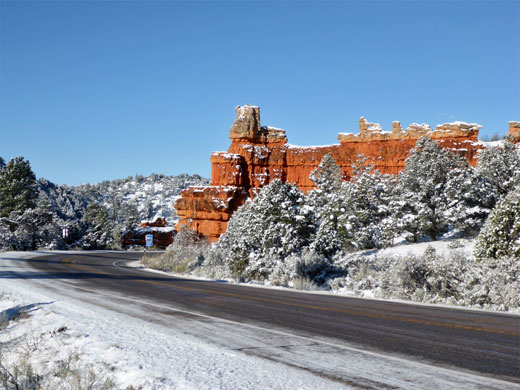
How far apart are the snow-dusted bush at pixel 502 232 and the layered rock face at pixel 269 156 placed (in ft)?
150

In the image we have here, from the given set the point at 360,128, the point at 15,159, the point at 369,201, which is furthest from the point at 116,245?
the point at 369,201

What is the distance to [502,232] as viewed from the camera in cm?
1748

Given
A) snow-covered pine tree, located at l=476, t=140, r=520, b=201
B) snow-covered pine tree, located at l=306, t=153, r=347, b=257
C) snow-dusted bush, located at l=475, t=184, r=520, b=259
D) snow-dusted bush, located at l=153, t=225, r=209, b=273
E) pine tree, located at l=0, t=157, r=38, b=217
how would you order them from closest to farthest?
snow-dusted bush, located at l=475, t=184, r=520, b=259 < snow-covered pine tree, located at l=306, t=153, r=347, b=257 < snow-covered pine tree, located at l=476, t=140, r=520, b=201 < snow-dusted bush, located at l=153, t=225, r=209, b=273 < pine tree, located at l=0, t=157, r=38, b=217

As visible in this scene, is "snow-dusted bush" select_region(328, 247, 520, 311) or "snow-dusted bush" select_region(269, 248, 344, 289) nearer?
"snow-dusted bush" select_region(328, 247, 520, 311)

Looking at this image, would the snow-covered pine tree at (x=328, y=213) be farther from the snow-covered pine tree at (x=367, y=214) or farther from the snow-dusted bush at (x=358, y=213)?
the snow-covered pine tree at (x=367, y=214)

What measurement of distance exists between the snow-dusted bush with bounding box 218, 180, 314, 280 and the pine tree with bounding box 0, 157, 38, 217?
164 ft

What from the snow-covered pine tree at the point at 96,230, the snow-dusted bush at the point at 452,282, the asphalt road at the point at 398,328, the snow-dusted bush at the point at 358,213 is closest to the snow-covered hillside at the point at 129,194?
the snow-covered pine tree at the point at 96,230

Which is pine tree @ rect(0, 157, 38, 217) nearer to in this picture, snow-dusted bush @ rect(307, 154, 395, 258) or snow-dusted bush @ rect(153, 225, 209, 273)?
snow-dusted bush @ rect(153, 225, 209, 273)

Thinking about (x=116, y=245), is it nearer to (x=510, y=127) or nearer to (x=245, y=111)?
(x=245, y=111)

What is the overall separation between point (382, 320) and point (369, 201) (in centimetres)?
2935

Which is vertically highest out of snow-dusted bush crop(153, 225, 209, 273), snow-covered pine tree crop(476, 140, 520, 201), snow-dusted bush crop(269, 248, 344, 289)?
snow-covered pine tree crop(476, 140, 520, 201)

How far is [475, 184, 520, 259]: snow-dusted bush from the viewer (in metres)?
16.9

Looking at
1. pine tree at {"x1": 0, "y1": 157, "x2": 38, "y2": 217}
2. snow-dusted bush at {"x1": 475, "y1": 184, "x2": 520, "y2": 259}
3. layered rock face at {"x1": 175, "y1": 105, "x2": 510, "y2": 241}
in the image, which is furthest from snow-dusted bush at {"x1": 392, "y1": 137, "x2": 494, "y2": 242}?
pine tree at {"x1": 0, "y1": 157, "x2": 38, "y2": 217}

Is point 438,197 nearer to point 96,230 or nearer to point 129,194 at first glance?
point 96,230
